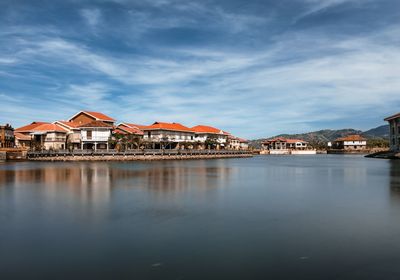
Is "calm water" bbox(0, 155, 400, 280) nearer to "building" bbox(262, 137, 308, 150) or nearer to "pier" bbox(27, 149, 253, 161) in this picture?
"pier" bbox(27, 149, 253, 161)

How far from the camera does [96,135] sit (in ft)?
218

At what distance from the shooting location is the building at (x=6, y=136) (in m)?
64.5

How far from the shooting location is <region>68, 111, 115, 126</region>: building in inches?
2820

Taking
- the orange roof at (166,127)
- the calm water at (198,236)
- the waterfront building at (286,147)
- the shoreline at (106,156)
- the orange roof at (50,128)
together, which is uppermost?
the orange roof at (166,127)

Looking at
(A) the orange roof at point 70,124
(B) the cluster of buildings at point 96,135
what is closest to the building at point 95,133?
(B) the cluster of buildings at point 96,135

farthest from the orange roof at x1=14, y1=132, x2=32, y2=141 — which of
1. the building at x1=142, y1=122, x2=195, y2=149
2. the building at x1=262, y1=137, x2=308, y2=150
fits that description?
the building at x1=262, y1=137, x2=308, y2=150

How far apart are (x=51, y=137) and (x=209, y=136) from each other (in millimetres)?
40995

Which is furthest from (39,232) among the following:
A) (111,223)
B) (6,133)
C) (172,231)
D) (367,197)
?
(6,133)

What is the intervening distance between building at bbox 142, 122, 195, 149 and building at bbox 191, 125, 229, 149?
5.14m

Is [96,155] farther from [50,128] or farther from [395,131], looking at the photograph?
[395,131]

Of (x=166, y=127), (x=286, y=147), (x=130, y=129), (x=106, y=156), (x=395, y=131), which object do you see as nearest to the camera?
(x=106, y=156)

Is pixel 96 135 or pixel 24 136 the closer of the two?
pixel 96 135

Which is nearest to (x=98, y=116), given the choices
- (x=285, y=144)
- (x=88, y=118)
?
(x=88, y=118)

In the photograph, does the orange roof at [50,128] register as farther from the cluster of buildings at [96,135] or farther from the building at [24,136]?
the building at [24,136]
